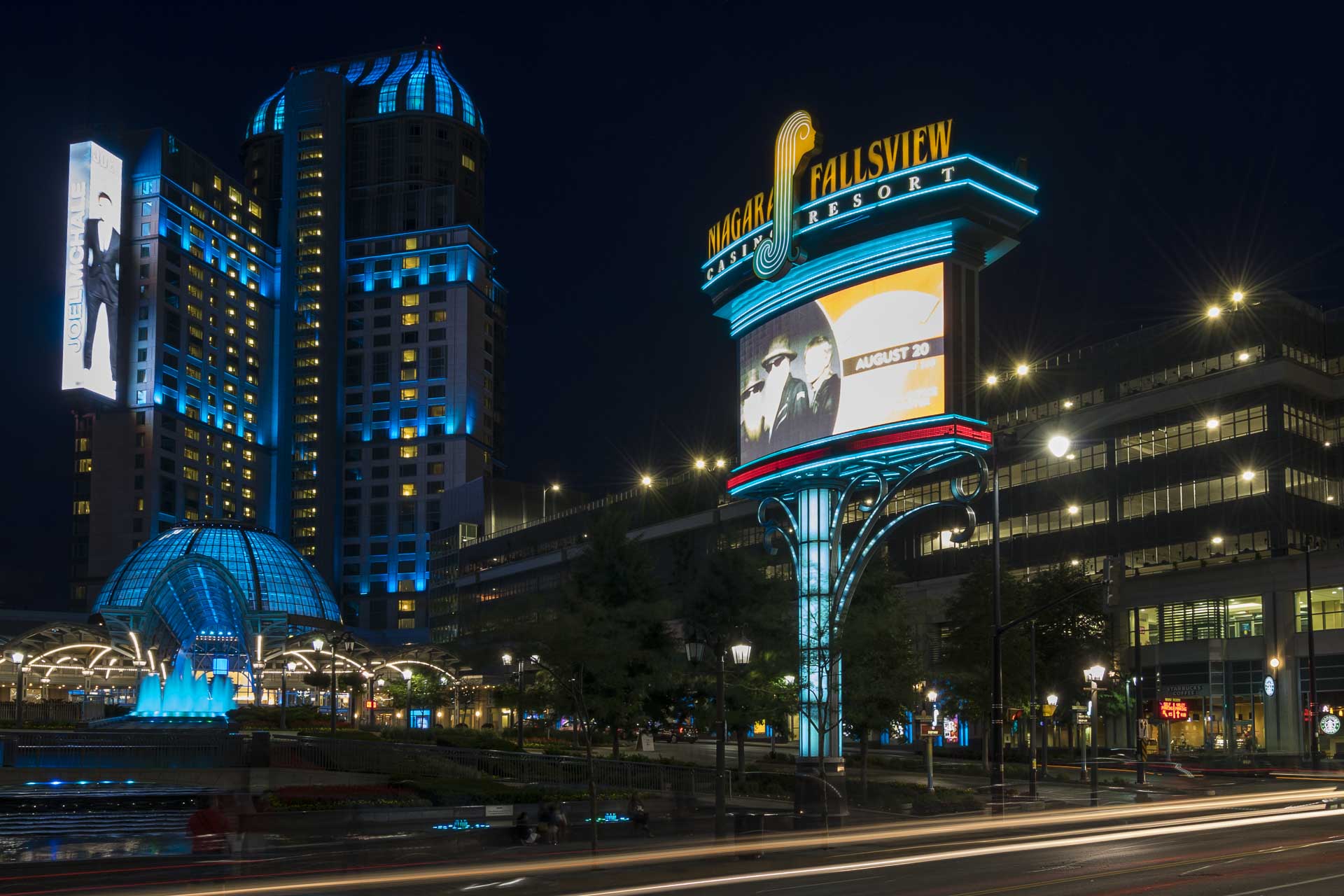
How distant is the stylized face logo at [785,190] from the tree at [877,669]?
14.7m

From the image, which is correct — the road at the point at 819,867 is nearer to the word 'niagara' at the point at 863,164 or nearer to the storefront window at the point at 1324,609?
the word 'niagara' at the point at 863,164

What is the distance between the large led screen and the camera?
49.4 m

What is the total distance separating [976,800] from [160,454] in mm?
173036

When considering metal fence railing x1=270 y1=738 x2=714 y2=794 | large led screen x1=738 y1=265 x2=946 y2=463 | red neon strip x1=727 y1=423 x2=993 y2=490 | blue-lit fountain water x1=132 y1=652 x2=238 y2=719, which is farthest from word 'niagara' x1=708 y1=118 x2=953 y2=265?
blue-lit fountain water x1=132 y1=652 x2=238 y2=719

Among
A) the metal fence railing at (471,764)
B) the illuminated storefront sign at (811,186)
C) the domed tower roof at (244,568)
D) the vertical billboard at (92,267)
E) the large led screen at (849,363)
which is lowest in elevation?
the metal fence railing at (471,764)

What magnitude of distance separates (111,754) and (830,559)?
2724 cm

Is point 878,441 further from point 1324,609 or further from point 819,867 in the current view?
point 1324,609

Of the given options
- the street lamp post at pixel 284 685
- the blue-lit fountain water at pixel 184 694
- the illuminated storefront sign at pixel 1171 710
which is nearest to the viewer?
the illuminated storefront sign at pixel 1171 710

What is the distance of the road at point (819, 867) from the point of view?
22688 millimetres

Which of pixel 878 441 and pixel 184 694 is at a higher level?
pixel 878 441

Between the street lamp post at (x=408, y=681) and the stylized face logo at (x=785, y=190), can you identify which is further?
the street lamp post at (x=408, y=681)

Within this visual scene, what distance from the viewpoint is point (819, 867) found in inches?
1046

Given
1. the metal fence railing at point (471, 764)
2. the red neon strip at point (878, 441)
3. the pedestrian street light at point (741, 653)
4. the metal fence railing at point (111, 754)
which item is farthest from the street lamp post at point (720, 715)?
the metal fence railing at point (111, 754)

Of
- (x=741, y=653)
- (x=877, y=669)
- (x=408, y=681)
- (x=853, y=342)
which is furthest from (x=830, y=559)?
(x=408, y=681)
